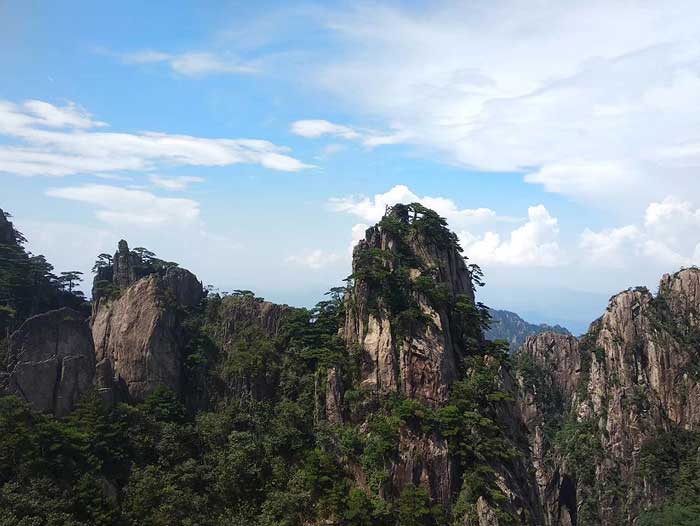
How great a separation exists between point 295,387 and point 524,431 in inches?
825

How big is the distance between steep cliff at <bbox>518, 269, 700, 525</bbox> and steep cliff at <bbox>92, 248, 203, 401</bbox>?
50.4 metres

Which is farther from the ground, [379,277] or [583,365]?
[379,277]

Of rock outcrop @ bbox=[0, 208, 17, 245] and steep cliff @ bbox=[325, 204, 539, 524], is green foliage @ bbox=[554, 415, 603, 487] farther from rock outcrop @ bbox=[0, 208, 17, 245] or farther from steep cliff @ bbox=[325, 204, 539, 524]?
rock outcrop @ bbox=[0, 208, 17, 245]

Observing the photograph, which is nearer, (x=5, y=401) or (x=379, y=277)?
(x=5, y=401)

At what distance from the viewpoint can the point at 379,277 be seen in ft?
149

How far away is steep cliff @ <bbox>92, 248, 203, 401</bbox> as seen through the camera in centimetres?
4338

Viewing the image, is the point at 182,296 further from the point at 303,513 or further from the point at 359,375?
the point at 303,513

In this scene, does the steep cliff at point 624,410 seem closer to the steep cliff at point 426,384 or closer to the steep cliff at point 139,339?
the steep cliff at point 426,384

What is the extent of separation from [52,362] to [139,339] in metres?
6.93

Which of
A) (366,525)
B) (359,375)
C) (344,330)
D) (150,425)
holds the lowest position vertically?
(366,525)

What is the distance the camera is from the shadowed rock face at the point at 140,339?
143 ft

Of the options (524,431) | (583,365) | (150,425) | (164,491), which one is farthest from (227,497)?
(583,365)

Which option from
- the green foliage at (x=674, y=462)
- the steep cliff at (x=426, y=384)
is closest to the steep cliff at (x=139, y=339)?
the steep cliff at (x=426, y=384)

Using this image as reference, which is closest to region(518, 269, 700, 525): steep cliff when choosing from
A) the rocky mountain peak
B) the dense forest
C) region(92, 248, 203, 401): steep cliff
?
the dense forest
